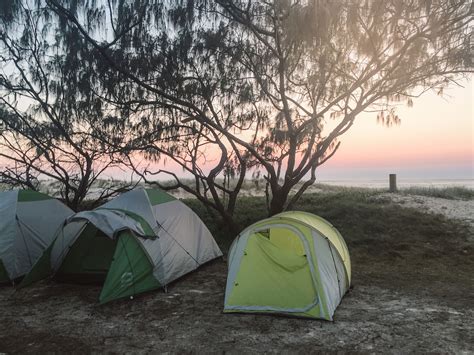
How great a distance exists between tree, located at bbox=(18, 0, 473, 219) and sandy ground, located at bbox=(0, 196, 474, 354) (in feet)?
11.7

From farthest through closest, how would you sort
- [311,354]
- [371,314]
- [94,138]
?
[94,138]
[371,314]
[311,354]

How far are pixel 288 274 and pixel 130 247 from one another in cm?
230

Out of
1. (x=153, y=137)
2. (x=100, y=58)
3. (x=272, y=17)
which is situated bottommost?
(x=153, y=137)

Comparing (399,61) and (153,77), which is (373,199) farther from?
(153,77)

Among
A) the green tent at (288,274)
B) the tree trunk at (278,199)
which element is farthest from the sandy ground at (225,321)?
the tree trunk at (278,199)

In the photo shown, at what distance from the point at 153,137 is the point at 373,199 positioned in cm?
703

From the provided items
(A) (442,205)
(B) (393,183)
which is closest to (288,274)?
(A) (442,205)

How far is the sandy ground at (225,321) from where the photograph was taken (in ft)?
12.4

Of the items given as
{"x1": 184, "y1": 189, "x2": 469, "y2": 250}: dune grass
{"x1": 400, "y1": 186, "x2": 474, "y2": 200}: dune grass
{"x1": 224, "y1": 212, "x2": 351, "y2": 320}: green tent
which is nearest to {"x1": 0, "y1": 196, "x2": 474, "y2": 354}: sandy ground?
{"x1": 224, "y1": 212, "x2": 351, "y2": 320}: green tent

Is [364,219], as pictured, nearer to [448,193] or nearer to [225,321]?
[448,193]

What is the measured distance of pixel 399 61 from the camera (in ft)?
23.1

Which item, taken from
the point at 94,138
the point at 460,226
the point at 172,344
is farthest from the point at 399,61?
the point at 94,138

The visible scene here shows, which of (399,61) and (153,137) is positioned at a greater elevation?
(399,61)

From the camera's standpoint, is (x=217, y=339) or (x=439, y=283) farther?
(x=439, y=283)
